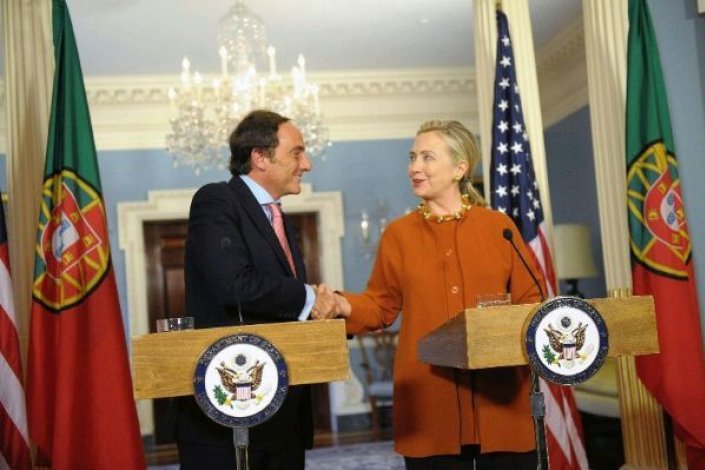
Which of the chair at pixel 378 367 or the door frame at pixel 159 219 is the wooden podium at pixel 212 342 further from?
the door frame at pixel 159 219

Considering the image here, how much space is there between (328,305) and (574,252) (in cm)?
500

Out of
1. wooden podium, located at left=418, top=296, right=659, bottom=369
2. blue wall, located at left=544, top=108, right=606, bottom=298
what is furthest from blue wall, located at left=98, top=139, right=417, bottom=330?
wooden podium, located at left=418, top=296, right=659, bottom=369

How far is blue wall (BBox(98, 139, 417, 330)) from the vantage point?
7.97 m

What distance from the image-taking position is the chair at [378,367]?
25.1 ft

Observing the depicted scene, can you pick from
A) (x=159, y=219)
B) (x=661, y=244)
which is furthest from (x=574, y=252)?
(x=159, y=219)

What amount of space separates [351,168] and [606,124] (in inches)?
181

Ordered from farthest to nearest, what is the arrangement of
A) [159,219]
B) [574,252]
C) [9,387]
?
[159,219], [574,252], [9,387]

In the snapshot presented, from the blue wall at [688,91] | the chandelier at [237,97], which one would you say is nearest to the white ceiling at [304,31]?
the chandelier at [237,97]

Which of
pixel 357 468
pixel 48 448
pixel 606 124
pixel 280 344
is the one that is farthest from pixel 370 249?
pixel 280 344

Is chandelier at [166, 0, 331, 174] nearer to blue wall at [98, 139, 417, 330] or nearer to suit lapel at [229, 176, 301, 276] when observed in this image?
blue wall at [98, 139, 417, 330]

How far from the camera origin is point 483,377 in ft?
7.45

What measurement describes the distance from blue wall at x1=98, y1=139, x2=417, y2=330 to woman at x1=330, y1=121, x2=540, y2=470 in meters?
5.77

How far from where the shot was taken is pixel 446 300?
2.32 m

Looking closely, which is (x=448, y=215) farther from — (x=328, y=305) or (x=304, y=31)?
(x=304, y=31)
